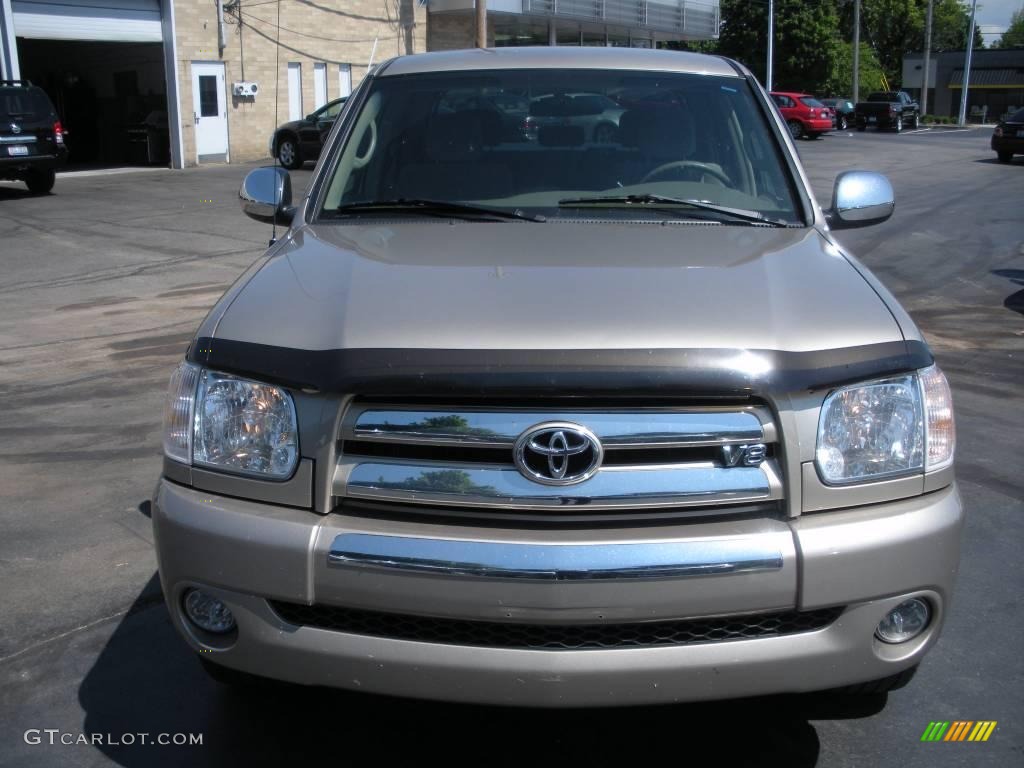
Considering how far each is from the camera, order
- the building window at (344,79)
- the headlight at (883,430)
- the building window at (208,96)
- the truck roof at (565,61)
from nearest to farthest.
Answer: the headlight at (883,430)
the truck roof at (565,61)
the building window at (208,96)
the building window at (344,79)

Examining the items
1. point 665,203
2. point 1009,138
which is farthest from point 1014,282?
point 1009,138

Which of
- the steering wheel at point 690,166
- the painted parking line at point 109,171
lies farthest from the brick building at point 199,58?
the steering wheel at point 690,166

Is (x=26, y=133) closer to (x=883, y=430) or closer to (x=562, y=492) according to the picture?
(x=562, y=492)

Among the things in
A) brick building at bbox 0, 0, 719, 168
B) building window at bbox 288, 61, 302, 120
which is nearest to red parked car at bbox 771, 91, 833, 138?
brick building at bbox 0, 0, 719, 168

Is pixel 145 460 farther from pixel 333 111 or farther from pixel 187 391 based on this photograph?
pixel 333 111

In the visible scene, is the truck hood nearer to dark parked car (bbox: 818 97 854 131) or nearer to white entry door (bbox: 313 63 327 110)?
white entry door (bbox: 313 63 327 110)

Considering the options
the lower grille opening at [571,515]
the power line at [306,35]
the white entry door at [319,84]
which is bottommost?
the lower grille opening at [571,515]

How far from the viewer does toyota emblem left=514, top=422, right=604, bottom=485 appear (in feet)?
→ 7.99

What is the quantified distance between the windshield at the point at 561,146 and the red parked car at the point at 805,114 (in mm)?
36280

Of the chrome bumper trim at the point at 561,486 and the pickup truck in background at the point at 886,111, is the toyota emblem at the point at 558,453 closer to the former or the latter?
the chrome bumper trim at the point at 561,486

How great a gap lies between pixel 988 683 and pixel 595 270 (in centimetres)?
177

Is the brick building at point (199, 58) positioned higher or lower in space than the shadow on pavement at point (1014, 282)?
higher

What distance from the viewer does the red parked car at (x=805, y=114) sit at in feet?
127

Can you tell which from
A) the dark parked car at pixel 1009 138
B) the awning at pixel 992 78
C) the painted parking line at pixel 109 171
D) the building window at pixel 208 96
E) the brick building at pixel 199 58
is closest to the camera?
the painted parking line at pixel 109 171
